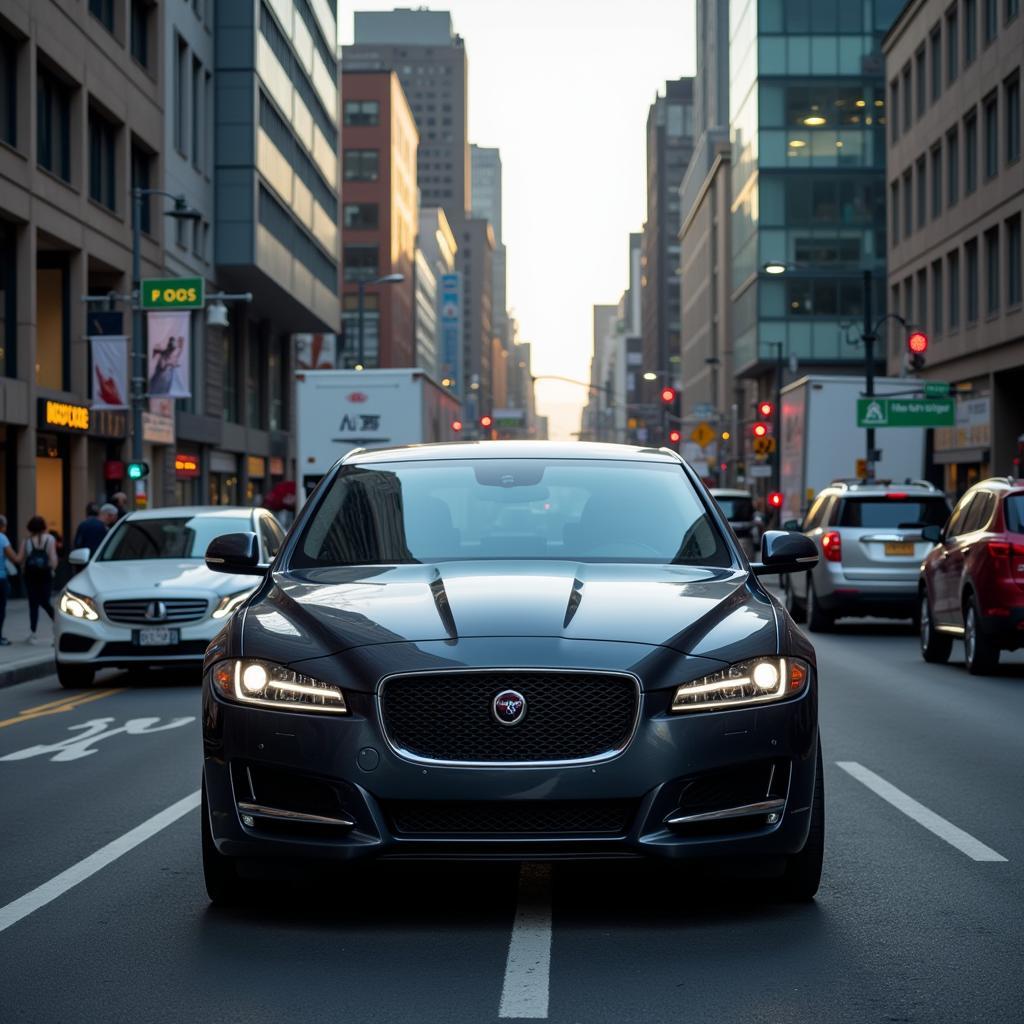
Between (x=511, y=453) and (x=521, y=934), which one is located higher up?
(x=511, y=453)

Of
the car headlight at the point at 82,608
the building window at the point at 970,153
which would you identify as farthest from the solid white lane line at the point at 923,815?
the building window at the point at 970,153

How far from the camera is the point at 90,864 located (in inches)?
292

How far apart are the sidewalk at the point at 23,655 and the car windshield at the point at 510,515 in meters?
10.9

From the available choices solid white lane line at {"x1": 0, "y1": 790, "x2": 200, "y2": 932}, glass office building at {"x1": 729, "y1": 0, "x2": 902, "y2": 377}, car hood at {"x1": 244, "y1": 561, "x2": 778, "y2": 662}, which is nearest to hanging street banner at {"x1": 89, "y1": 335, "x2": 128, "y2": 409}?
solid white lane line at {"x1": 0, "y1": 790, "x2": 200, "y2": 932}

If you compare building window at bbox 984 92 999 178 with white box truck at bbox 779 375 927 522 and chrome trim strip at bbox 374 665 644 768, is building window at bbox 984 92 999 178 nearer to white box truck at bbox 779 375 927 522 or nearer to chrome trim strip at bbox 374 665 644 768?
white box truck at bbox 779 375 927 522

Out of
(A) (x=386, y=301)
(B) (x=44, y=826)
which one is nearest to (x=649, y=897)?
(B) (x=44, y=826)

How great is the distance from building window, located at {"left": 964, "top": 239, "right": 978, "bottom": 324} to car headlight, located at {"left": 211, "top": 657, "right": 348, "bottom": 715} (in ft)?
151

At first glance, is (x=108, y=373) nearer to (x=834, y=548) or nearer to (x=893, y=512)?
(x=834, y=548)

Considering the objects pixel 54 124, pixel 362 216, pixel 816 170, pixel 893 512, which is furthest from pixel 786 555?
pixel 362 216

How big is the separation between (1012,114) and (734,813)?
42.8m

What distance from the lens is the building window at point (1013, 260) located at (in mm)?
44844

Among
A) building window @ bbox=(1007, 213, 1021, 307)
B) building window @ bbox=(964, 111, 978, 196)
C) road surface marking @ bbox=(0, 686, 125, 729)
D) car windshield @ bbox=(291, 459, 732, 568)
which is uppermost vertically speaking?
building window @ bbox=(964, 111, 978, 196)

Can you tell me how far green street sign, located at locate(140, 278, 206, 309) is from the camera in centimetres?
3234

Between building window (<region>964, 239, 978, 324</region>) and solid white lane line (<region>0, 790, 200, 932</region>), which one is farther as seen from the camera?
building window (<region>964, 239, 978, 324</region>)
